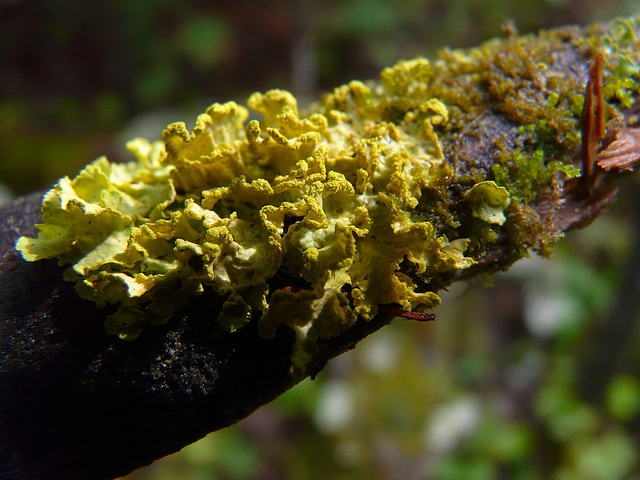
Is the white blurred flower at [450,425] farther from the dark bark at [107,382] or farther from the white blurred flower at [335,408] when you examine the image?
the dark bark at [107,382]

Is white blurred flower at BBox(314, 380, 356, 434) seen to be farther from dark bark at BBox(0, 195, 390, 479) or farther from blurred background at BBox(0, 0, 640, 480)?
dark bark at BBox(0, 195, 390, 479)

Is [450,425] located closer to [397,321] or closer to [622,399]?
[397,321]

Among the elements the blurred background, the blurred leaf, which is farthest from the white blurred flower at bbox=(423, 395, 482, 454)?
the blurred leaf

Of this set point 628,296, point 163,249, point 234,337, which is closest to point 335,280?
point 234,337

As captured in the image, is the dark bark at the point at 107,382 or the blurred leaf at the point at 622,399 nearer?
the dark bark at the point at 107,382

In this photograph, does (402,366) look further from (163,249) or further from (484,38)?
(484,38)

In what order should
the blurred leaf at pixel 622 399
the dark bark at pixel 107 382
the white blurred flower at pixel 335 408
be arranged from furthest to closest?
1. the blurred leaf at pixel 622 399
2. the white blurred flower at pixel 335 408
3. the dark bark at pixel 107 382

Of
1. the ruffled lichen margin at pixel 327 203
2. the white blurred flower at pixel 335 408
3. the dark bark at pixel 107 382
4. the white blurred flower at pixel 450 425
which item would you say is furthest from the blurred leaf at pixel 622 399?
the dark bark at pixel 107 382
